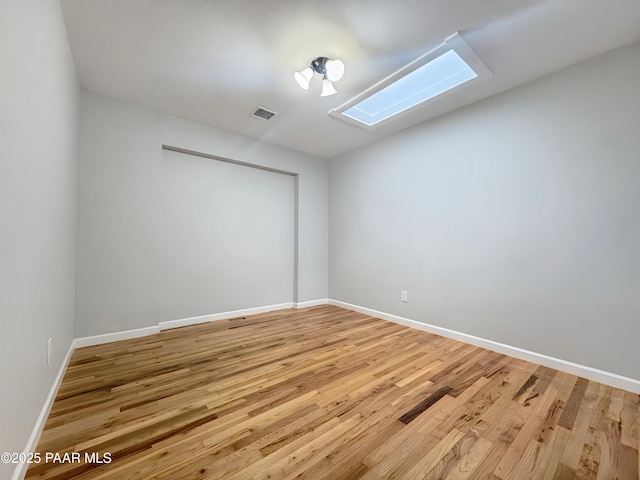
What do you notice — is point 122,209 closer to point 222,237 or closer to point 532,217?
point 222,237

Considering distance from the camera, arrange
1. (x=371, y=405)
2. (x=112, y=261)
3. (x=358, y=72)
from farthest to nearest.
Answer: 1. (x=112, y=261)
2. (x=358, y=72)
3. (x=371, y=405)

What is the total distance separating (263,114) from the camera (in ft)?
9.80

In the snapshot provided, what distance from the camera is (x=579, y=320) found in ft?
6.71

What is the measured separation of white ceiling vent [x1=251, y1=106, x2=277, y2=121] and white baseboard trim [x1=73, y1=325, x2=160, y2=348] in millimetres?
2717

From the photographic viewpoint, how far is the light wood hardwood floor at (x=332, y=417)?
1160 millimetres

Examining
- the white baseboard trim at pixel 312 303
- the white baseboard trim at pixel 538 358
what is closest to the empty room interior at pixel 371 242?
the white baseboard trim at pixel 538 358

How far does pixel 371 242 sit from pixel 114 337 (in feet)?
10.7

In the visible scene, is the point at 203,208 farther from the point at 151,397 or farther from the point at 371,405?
the point at 371,405

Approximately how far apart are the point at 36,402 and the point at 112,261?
5.47ft

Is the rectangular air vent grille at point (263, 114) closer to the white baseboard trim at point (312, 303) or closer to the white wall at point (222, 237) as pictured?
the white wall at point (222, 237)

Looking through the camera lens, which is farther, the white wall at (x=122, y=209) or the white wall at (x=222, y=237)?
the white wall at (x=222, y=237)

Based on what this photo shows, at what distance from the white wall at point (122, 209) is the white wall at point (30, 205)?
731 mm

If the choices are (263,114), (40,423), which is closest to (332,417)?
(40,423)

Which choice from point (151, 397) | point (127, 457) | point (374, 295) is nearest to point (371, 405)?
point (127, 457)
